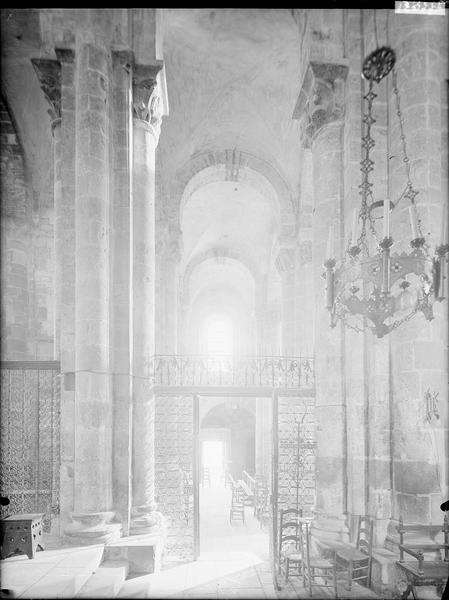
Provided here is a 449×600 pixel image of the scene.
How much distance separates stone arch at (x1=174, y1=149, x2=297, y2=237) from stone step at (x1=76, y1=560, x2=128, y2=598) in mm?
9982

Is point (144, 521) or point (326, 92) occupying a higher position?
point (326, 92)

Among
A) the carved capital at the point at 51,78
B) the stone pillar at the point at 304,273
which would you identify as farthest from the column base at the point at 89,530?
the stone pillar at the point at 304,273

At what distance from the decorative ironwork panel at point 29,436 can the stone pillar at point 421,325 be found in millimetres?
4829

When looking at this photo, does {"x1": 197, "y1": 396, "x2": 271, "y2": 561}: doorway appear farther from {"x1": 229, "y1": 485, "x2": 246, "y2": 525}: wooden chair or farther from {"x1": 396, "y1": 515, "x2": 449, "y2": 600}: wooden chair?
{"x1": 396, "y1": 515, "x2": 449, "y2": 600}: wooden chair

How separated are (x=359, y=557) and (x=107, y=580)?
297cm

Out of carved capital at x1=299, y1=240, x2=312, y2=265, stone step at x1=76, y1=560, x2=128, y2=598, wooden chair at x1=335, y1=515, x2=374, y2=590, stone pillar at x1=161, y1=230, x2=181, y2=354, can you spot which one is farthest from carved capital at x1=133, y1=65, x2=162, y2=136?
carved capital at x1=299, y1=240, x2=312, y2=265

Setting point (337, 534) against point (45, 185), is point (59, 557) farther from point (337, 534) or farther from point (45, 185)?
point (45, 185)


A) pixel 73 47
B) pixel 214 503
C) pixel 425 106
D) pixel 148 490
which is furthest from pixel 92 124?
pixel 214 503

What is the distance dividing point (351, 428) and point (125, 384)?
11.0 ft

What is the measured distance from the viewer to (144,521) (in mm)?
8375

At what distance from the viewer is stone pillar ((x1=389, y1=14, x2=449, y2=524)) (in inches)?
284

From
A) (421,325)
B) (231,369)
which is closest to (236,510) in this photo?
(231,369)

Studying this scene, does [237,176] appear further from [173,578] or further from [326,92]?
[173,578]

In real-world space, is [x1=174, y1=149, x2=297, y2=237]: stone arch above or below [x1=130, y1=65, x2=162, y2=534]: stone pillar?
above
